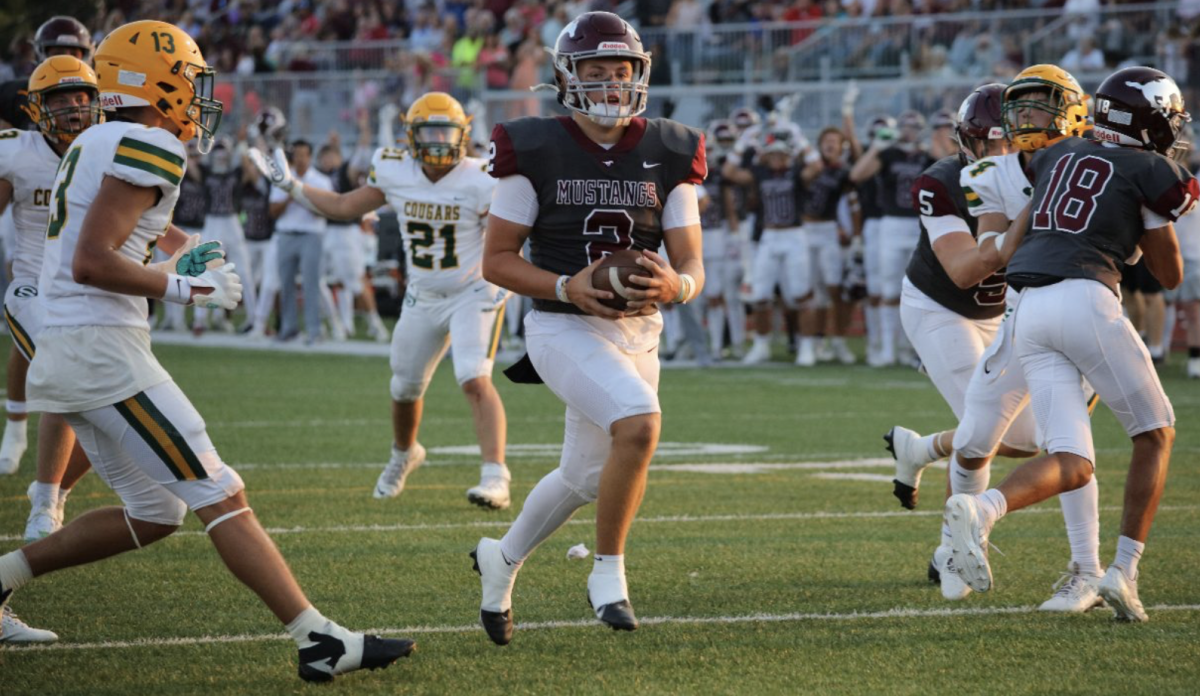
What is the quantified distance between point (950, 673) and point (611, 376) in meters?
1.29

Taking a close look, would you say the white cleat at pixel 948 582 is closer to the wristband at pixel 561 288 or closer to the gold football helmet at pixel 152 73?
the wristband at pixel 561 288

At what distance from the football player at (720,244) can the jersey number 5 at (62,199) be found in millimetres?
11625

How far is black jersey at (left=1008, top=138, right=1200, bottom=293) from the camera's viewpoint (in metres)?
5.12

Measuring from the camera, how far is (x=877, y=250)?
15.5 metres

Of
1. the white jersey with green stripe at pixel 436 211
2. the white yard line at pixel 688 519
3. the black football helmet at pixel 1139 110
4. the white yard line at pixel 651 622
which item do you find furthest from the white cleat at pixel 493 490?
the black football helmet at pixel 1139 110

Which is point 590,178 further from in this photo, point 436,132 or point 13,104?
point 13,104

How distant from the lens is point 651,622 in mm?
5168

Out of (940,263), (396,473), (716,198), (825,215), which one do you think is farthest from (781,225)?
(940,263)

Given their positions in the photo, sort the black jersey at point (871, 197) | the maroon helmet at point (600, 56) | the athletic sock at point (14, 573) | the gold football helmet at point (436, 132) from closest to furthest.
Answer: the athletic sock at point (14, 573) < the maroon helmet at point (600, 56) < the gold football helmet at point (436, 132) < the black jersey at point (871, 197)

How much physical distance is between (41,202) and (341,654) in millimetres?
3806

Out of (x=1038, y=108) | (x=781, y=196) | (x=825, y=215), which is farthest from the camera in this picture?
(x=825, y=215)

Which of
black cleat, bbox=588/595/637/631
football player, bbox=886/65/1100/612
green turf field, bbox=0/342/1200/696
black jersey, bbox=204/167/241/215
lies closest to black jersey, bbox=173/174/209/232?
black jersey, bbox=204/167/241/215

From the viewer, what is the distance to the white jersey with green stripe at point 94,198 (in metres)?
4.36

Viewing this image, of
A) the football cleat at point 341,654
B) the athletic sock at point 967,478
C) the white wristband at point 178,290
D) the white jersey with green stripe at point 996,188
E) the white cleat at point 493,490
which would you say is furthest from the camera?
the white cleat at point 493,490
